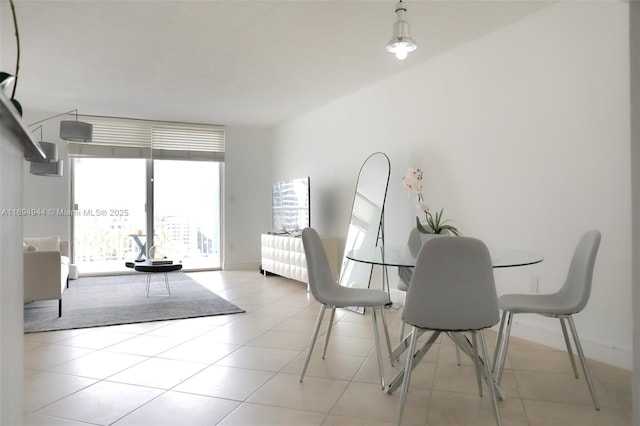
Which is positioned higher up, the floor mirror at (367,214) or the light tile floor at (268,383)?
the floor mirror at (367,214)

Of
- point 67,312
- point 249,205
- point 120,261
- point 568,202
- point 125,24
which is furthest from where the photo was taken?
point 249,205

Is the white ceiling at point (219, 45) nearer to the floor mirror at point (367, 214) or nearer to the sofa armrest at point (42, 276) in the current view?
the floor mirror at point (367, 214)

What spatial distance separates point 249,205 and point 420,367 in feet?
18.2

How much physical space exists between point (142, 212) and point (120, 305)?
2775 millimetres

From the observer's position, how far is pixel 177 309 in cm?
465

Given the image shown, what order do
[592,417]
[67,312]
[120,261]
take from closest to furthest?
[592,417]
[67,312]
[120,261]

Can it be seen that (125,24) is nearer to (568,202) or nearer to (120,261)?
(568,202)

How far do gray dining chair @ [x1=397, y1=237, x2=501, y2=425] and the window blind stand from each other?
20.4ft

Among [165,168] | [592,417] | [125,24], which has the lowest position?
[592,417]

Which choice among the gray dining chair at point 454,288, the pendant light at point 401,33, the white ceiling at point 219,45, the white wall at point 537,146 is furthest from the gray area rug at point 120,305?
the pendant light at point 401,33

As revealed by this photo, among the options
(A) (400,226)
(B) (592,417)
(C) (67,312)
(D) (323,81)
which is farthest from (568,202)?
(C) (67,312)

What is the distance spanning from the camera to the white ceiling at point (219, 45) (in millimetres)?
3264

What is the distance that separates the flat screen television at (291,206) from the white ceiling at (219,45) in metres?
1.22

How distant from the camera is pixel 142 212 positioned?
24.2ft
